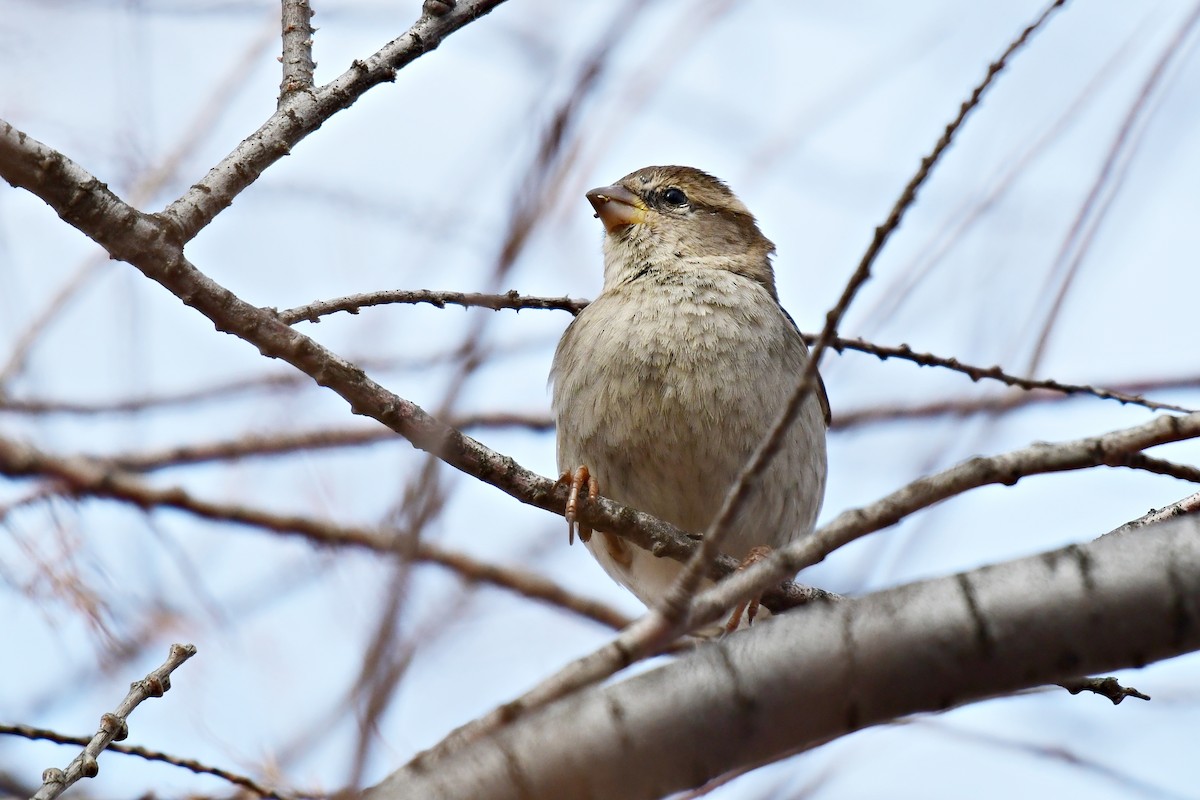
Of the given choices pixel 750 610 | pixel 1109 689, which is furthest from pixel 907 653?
pixel 750 610

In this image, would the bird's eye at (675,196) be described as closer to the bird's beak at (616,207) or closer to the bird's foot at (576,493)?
the bird's beak at (616,207)

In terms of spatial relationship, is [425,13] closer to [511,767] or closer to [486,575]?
[511,767]

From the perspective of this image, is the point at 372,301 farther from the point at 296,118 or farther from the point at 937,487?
the point at 937,487

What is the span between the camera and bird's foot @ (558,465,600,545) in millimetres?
3236

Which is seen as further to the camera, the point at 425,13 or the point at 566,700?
the point at 425,13

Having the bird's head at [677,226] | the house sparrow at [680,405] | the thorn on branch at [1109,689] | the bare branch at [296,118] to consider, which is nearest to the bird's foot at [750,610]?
the house sparrow at [680,405]

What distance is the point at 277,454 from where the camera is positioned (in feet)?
16.2

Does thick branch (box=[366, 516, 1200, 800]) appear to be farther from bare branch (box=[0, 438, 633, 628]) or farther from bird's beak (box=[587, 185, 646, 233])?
bird's beak (box=[587, 185, 646, 233])

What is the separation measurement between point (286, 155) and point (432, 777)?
176cm

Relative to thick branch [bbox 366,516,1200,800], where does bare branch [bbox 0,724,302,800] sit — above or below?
above

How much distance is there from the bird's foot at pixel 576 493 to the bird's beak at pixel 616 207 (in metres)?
1.45

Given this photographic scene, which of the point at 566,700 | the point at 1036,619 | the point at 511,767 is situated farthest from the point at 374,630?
the point at 1036,619

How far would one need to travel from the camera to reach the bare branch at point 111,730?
2145mm

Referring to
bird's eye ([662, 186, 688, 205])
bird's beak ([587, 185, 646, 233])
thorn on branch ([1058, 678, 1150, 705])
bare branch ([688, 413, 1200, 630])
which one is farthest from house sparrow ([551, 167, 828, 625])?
bare branch ([688, 413, 1200, 630])
